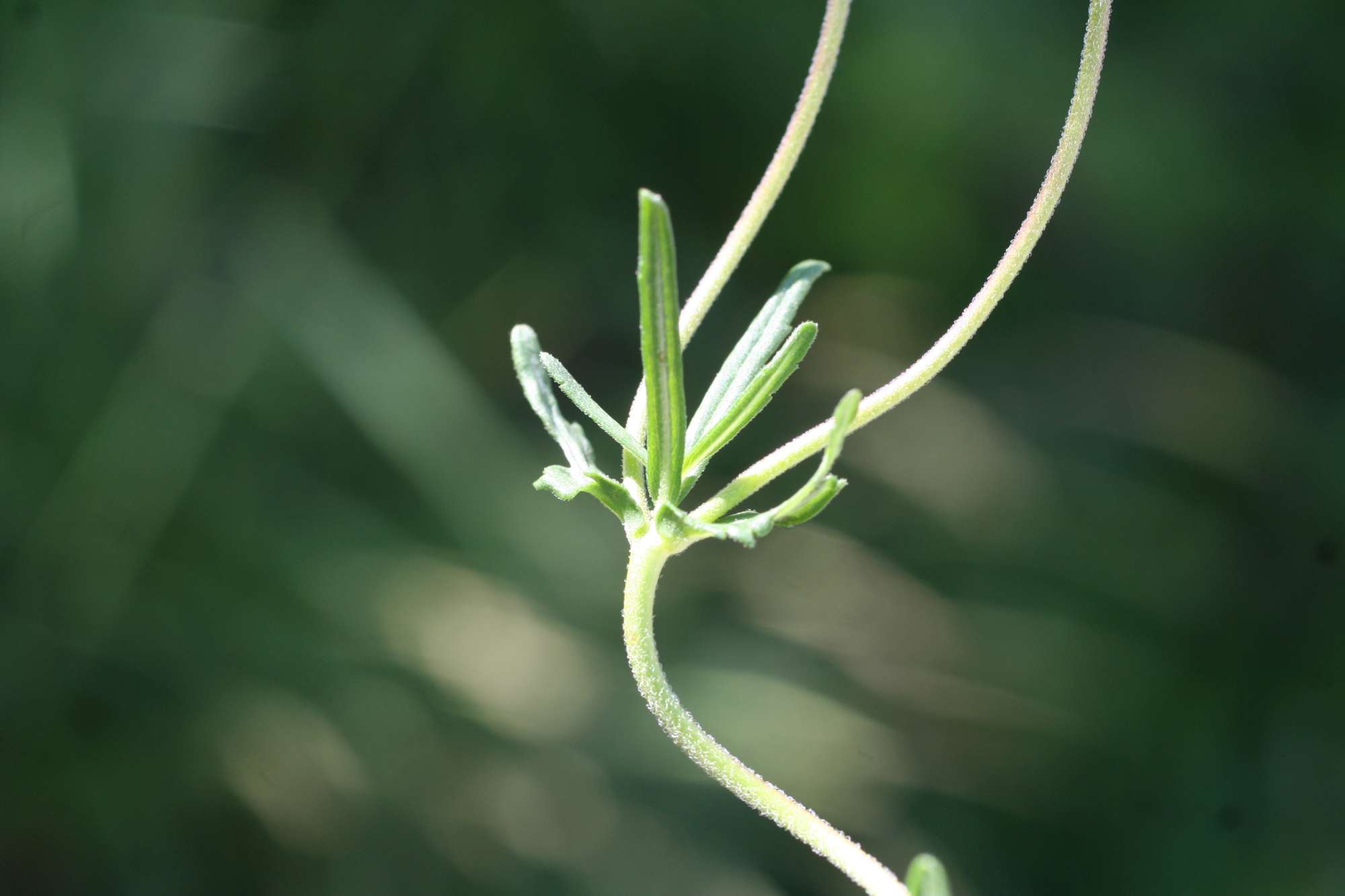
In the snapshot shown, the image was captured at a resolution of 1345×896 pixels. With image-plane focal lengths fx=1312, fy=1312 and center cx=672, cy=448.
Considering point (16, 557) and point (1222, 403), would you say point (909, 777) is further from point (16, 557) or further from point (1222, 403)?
point (16, 557)

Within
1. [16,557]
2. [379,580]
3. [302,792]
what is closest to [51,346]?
[16,557]

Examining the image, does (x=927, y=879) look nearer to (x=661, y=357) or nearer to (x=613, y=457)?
(x=661, y=357)

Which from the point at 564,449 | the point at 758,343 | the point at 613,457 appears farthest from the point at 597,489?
the point at 613,457

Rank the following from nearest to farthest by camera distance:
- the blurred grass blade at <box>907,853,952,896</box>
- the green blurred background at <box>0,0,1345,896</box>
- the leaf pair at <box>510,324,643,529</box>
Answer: the blurred grass blade at <box>907,853,952,896</box>, the leaf pair at <box>510,324,643,529</box>, the green blurred background at <box>0,0,1345,896</box>

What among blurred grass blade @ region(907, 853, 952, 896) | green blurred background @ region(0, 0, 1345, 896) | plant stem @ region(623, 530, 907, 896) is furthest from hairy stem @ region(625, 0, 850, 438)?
green blurred background @ region(0, 0, 1345, 896)

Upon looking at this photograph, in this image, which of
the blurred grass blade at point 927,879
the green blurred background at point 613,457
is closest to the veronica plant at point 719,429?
the blurred grass blade at point 927,879

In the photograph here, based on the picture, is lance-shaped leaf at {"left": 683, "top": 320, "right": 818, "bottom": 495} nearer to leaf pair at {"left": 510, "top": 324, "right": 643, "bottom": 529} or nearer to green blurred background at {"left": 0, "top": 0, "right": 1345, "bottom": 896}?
leaf pair at {"left": 510, "top": 324, "right": 643, "bottom": 529}

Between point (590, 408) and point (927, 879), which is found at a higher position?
point (590, 408)
